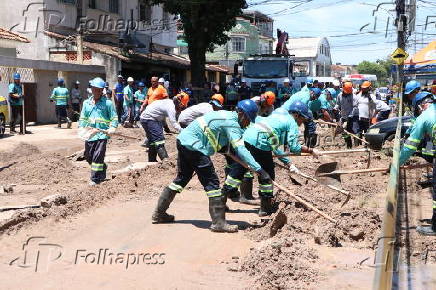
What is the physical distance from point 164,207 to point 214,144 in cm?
104

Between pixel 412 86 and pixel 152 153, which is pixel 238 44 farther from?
pixel 412 86

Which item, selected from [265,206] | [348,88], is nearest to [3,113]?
[348,88]

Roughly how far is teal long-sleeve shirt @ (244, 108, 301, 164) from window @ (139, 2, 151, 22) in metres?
29.0

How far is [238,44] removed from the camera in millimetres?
62000

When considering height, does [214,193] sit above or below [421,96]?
below

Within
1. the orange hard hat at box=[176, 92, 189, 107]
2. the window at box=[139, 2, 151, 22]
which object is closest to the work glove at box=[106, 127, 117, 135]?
the orange hard hat at box=[176, 92, 189, 107]

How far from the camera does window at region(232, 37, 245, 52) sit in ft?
202

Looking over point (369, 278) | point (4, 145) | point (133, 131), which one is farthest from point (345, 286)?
point (133, 131)

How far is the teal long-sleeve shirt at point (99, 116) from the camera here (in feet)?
27.2

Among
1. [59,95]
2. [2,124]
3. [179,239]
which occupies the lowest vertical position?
[179,239]

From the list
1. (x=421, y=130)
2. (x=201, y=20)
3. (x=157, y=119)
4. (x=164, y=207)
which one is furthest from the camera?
(x=201, y=20)

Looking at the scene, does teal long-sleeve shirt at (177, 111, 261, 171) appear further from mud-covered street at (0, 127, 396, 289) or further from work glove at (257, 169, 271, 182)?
mud-covered street at (0, 127, 396, 289)

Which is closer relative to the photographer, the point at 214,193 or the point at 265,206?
the point at 214,193

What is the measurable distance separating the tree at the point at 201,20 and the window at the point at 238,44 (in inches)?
1293
